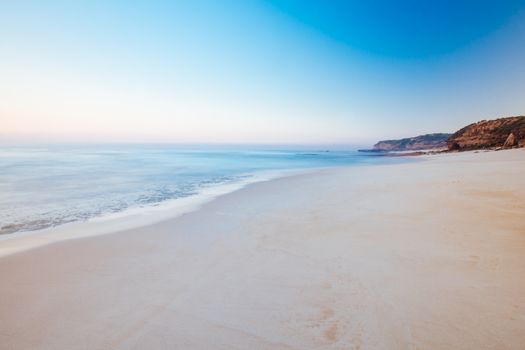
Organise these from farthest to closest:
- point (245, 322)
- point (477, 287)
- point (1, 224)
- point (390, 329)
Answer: point (1, 224) → point (477, 287) → point (245, 322) → point (390, 329)

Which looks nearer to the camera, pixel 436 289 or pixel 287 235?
pixel 436 289

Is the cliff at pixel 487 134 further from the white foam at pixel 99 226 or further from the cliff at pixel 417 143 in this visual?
the white foam at pixel 99 226

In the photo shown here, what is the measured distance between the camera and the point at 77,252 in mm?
4590

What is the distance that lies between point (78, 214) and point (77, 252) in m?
3.64

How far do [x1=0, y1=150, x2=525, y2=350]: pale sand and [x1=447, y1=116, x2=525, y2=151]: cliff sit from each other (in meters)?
36.7

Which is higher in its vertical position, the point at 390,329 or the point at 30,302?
the point at 390,329

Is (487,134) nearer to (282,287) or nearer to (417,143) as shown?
(417,143)

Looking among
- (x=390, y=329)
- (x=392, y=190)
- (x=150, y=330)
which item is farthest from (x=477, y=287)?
(x=392, y=190)

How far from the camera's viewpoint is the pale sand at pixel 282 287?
2432 mm

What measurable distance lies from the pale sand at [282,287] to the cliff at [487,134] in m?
36.7

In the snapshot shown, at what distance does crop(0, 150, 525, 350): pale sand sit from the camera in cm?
243

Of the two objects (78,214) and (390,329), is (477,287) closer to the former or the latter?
(390,329)

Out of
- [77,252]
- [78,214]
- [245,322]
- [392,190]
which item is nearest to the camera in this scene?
[245,322]

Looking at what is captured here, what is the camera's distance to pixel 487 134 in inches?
1389
